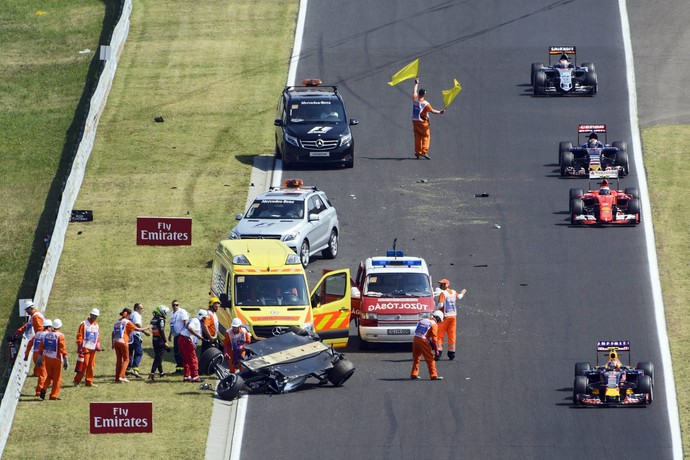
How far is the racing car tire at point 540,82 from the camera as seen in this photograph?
1984 inches

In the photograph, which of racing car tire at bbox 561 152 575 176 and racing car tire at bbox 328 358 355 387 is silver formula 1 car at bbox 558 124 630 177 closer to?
racing car tire at bbox 561 152 575 176

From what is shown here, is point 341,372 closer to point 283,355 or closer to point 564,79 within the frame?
point 283,355

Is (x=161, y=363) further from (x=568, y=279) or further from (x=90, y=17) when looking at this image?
(x=90, y=17)

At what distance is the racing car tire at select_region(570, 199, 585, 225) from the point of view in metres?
40.6

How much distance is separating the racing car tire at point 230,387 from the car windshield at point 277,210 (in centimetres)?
800

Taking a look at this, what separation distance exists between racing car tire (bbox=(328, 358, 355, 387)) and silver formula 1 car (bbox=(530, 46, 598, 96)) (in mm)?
21554

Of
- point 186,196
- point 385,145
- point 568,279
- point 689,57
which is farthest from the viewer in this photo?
point 689,57

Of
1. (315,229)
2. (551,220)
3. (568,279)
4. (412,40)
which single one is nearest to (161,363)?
(315,229)

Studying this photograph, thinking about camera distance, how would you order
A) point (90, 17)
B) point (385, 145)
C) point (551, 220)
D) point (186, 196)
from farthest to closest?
1. point (90, 17)
2. point (385, 145)
3. point (186, 196)
4. point (551, 220)

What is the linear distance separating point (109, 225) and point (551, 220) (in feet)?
37.3

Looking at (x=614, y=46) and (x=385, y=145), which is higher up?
(x=614, y=46)

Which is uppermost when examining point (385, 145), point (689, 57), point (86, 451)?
point (689, 57)

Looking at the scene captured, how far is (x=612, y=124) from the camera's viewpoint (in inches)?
1908

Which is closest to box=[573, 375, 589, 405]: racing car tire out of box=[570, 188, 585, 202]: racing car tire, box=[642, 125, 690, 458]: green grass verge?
box=[642, 125, 690, 458]: green grass verge
